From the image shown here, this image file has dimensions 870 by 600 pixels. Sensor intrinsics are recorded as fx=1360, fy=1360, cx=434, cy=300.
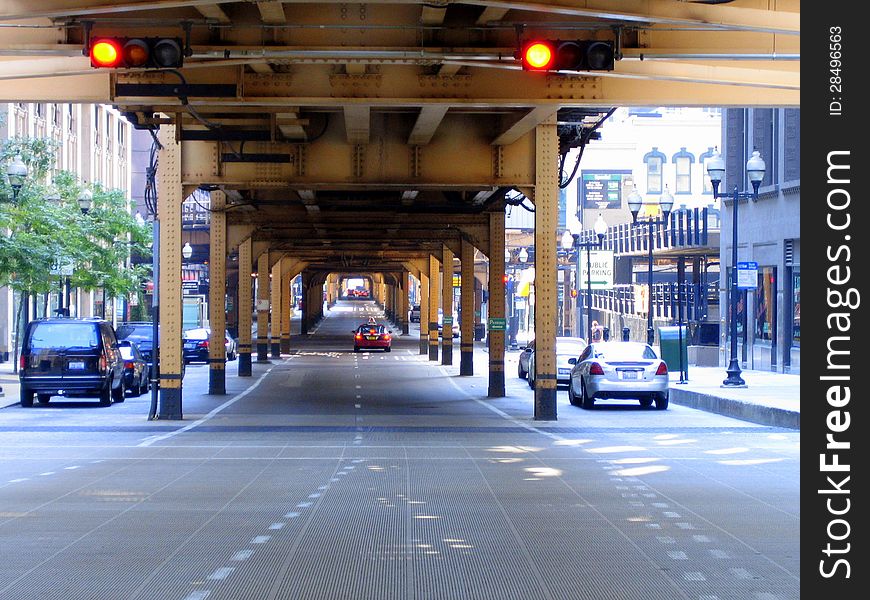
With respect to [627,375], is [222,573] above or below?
below

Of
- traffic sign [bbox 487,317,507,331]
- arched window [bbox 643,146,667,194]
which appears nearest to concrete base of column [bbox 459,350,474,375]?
traffic sign [bbox 487,317,507,331]

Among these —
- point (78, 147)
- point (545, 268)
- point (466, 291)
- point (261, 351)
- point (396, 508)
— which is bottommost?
point (396, 508)

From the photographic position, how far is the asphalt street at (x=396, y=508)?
9.86 meters

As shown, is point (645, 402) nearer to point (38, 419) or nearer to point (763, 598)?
point (38, 419)

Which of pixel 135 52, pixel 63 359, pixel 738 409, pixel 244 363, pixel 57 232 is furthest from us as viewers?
pixel 244 363

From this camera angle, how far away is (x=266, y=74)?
2008 centimetres

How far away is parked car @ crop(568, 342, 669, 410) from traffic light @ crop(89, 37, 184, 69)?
56.7ft

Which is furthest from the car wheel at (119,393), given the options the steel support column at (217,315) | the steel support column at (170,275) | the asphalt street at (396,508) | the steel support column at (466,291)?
the steel support column at (466,291)

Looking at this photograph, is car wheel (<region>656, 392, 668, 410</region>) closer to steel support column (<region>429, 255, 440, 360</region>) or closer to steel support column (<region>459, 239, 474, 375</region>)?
steel support column (<region>459, 239, 474, 375</region>)

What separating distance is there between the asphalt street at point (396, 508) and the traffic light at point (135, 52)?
474 centimetres

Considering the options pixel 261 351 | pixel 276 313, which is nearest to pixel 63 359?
pixel 261 351

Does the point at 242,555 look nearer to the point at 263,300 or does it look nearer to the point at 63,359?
the point at 63,359

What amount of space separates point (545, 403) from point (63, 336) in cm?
1093

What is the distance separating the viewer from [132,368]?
116 feet
